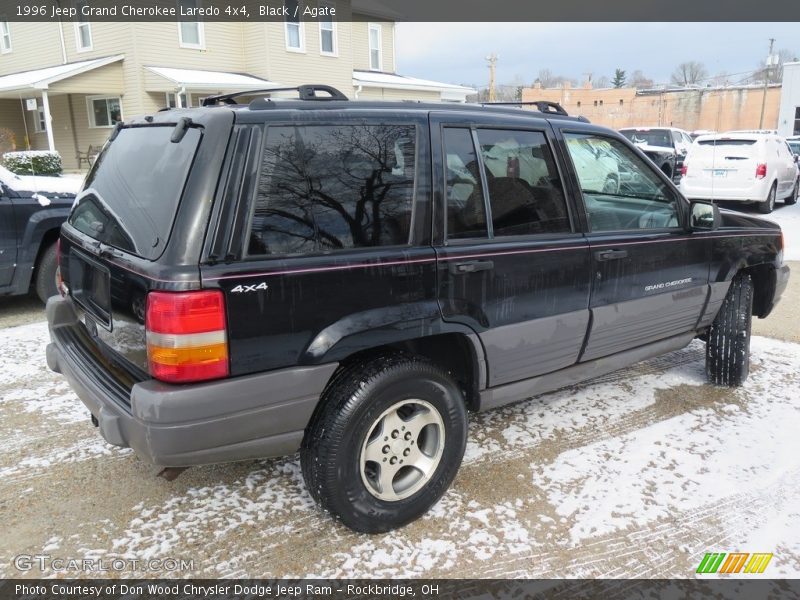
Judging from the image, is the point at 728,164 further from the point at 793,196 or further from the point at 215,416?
the point at 215,416

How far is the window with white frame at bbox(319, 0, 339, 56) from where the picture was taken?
2139cm

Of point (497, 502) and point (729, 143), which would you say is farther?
point (729, 143)

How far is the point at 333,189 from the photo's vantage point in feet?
8.61

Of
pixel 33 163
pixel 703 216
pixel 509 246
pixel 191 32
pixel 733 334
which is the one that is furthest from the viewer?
pixel 191 32

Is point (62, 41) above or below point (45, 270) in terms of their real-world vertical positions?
above

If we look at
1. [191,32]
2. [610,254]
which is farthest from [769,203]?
[191,32]

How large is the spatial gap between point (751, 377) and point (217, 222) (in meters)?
4.21

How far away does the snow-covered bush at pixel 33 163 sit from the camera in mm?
14750

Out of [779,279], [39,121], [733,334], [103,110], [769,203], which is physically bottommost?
[769,203]

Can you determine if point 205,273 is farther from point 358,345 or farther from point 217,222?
point 358,345

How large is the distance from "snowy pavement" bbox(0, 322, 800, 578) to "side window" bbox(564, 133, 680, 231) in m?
1.30

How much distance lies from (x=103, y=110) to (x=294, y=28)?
689 centimetres

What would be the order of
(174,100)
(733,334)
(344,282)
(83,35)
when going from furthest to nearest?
(174,100), (83,35), (733,334), (344,282)

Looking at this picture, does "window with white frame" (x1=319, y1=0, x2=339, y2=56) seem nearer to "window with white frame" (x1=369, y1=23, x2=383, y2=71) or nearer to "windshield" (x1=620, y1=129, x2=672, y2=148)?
"window with white frame" (x1=369, y1=23, x2=383, y2=71)
